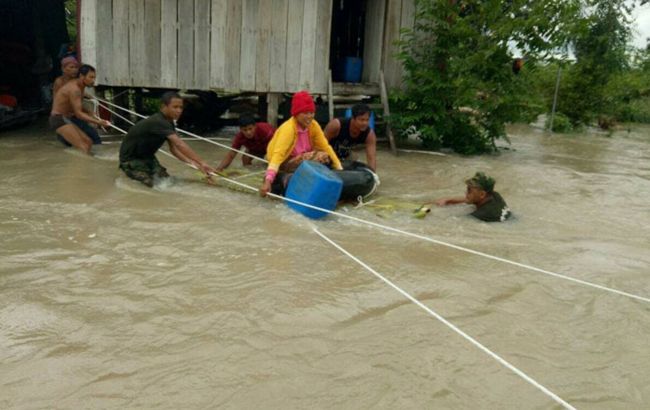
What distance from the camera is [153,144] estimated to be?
20.2ft

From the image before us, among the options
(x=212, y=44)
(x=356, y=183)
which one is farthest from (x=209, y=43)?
(x=356, y=183)

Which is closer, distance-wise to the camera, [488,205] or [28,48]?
[488,205]

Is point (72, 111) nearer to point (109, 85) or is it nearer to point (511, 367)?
point (109, 85)

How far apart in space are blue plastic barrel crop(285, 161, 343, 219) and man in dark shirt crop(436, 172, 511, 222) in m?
1.32

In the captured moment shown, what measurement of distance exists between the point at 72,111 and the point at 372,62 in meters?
5.10

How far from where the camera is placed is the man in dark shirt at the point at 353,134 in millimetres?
6219

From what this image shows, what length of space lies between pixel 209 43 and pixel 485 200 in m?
5.29

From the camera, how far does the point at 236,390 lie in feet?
7.89

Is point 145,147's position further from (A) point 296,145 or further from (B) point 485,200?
(B) point 485,200

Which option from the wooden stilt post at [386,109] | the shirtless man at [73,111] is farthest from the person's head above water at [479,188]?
the shirtless man at [73,111]

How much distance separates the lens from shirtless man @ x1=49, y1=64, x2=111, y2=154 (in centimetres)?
756

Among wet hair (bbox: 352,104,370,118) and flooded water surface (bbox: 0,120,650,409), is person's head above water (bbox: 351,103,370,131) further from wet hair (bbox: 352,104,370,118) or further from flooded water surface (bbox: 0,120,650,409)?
flooded water surface (bbox: 0,120,650,409)

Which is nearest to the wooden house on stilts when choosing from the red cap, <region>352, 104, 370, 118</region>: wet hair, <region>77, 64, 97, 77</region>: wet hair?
<region>77, 64, 97, 77</region>: wet hair

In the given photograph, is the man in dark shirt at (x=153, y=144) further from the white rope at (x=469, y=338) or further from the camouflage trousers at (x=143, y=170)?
the white rope at (x=469, y=338)
